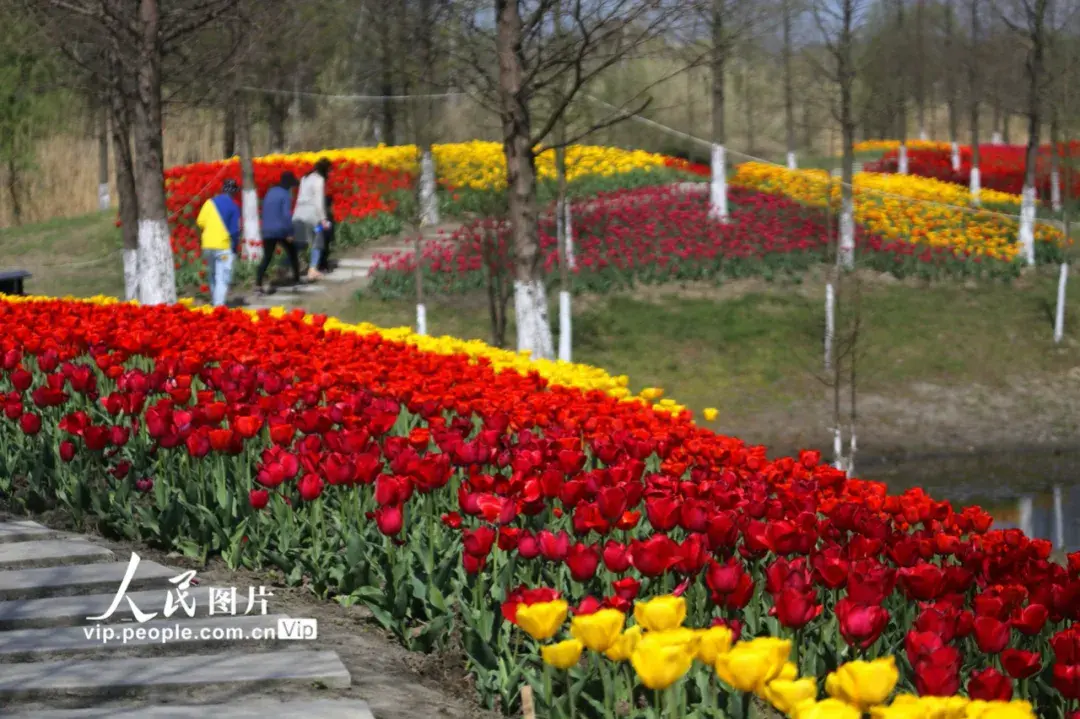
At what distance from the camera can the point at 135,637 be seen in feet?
16.6

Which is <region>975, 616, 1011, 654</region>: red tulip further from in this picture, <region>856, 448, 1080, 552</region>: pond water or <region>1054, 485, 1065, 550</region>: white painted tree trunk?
<region>856, 448, 1080, 552</region>: pond water

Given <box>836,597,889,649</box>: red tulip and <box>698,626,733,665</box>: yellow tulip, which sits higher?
<box>698,626,733,665</box>: yellow tulip

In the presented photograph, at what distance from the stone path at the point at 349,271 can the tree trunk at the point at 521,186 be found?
5802mm

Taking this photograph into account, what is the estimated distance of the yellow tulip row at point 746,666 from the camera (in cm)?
301

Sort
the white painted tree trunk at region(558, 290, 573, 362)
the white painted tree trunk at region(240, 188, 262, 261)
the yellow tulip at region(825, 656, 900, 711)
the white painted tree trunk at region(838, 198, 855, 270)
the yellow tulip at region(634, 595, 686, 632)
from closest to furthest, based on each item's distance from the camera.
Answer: the yellow tulip at region(825, 656, 900, 711) < the yellow tulip at region(634, 595, 686, 632) < the white painted tree trunk at region(558, 290, 573, 362) < the white painted tree trunk at region(838, 198, 855, 270) < the white painted tree trunk at region(240, 188, 262, 261)

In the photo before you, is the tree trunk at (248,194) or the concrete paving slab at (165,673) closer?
the concrete paving slab at (165,673)

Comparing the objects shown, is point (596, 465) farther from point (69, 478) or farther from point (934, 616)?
point (934, 616)

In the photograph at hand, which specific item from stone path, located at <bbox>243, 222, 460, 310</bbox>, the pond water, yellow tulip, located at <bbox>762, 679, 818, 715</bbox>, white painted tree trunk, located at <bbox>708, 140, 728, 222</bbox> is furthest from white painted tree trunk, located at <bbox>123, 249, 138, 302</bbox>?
yellow tulip, located at <bbox>762, 679, 818, 715</bbox>

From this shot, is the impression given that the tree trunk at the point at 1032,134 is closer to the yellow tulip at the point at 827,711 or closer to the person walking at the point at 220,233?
the person walking at the point at 220,233

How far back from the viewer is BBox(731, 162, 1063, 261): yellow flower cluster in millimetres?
24672

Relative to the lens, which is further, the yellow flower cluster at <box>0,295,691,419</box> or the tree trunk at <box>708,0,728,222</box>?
the tree trunk at <box>708,0,728,222</box>

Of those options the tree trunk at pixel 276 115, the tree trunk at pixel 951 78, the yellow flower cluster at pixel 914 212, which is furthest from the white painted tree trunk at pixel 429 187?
the tree trunk at pixel 951 78

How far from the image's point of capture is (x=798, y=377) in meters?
19.4

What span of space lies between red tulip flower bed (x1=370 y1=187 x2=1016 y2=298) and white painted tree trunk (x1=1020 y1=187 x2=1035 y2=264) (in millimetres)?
670
